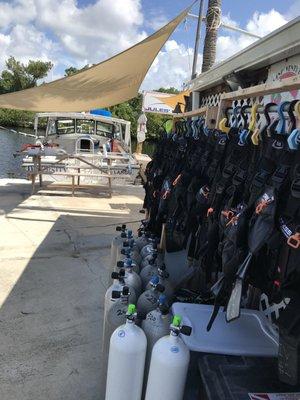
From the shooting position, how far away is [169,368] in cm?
184

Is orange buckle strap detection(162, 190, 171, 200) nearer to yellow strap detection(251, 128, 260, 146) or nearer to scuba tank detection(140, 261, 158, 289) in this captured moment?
scuba tank detection(140, 261, 158, 289)

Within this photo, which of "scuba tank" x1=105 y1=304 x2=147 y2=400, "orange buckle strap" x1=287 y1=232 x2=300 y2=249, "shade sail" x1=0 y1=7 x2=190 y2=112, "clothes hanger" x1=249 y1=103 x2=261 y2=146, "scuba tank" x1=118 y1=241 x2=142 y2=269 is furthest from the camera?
"shade sail" x1=0 y1=7 x2=190 y2=112

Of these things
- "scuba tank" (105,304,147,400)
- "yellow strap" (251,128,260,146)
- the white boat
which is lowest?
"scuba tank" (105,304,147,400)

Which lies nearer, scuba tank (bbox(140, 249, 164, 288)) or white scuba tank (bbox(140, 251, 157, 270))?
scuba tank (bbox(140, 249, 164, 288))

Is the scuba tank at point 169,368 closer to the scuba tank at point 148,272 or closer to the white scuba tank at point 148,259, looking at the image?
the scuba tank at point 148,272

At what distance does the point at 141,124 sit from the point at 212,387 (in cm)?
1661

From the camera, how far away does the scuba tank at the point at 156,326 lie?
2145mm

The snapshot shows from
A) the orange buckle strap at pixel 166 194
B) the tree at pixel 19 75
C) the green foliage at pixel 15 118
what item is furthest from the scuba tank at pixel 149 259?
the tree at pixel 19 75

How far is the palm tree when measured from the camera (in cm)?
1271

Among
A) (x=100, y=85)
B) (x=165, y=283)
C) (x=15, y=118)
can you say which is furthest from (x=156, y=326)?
(x=15, y=118)

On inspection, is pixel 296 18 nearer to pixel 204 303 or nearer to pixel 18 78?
pixel 204 303

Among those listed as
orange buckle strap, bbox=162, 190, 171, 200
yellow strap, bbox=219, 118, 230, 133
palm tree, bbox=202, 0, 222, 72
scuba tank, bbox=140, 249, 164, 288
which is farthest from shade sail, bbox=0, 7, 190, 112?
palm tree, bbox=202, 0, 222, 72

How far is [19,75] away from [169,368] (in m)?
66.5

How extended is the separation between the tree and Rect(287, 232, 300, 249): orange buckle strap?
63.2m
